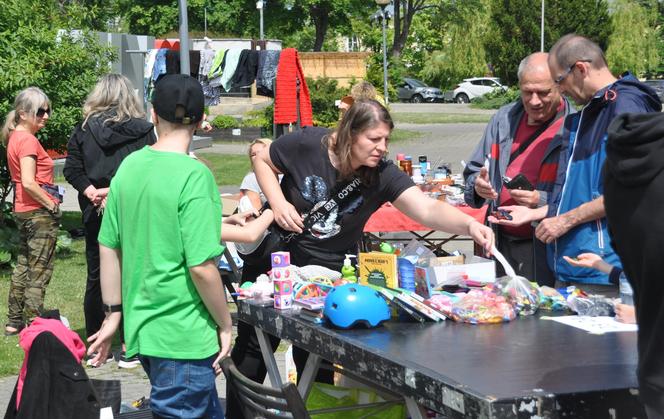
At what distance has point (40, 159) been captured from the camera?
24.7 feet

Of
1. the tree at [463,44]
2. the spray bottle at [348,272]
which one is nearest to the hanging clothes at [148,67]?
the spray bottle at [348,272]

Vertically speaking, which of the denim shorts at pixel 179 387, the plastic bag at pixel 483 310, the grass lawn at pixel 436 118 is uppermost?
the plastic bag at pixel 483 310

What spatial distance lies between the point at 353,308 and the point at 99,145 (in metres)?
3.36

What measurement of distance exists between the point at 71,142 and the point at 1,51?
3.77 metres

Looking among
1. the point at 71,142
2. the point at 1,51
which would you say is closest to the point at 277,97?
the point at 1,51

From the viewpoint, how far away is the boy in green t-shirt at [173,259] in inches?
136

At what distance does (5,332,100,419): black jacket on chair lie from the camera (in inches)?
148

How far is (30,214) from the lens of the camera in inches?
289

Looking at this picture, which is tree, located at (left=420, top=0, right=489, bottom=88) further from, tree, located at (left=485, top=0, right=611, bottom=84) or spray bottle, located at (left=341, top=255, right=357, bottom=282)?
spray bottle, located at (left=341, top=255, right=357, bottom=282)

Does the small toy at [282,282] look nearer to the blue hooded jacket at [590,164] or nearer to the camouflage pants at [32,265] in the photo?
the blue hooded jacket at [590,164]

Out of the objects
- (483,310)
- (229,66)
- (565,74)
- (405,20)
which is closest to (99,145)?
(565,74)

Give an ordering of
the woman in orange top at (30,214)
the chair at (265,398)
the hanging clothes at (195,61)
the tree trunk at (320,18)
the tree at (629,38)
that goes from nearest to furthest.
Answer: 1. the chair at (265,398)
2. the woman in orange top at (30,214)
3. the hanging clothes at (195,61)
4. the tree trunk at (320,18)
5. the tree at (629,38)

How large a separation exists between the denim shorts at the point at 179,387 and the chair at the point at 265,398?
100mm

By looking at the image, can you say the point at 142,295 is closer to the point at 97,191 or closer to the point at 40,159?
the point at 97,191
